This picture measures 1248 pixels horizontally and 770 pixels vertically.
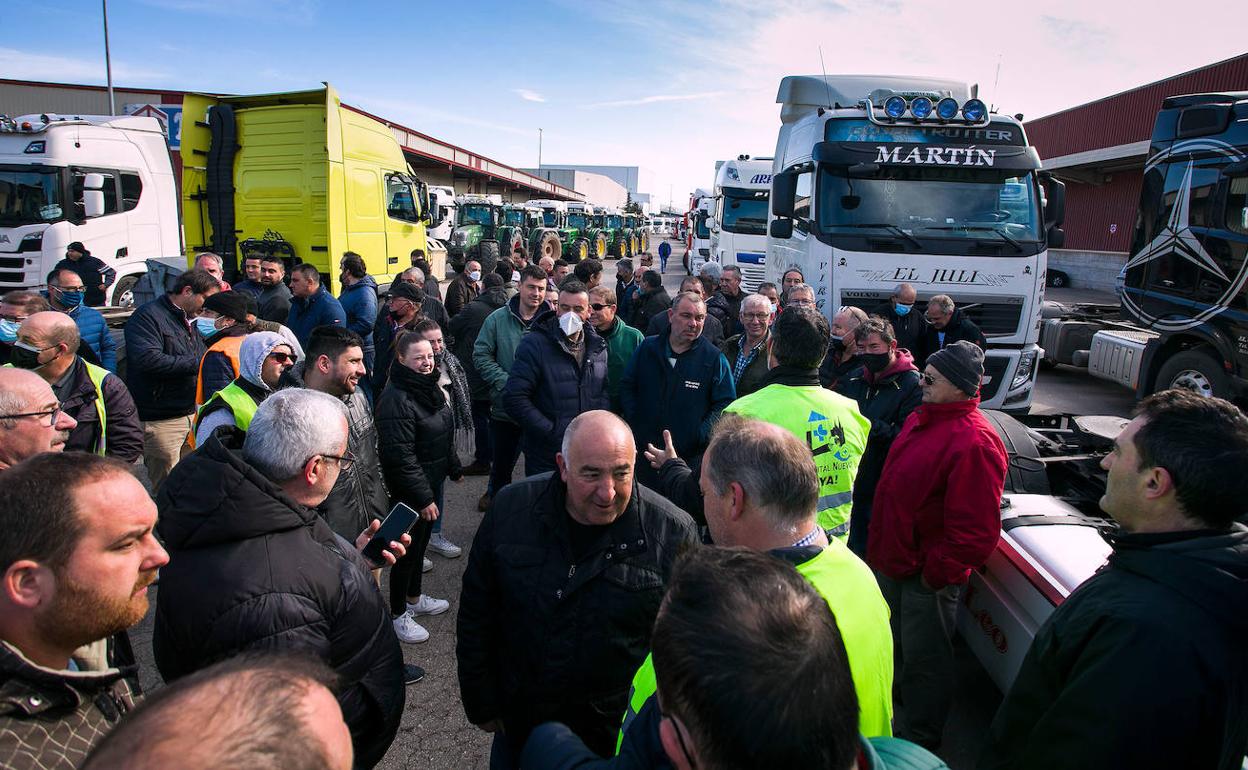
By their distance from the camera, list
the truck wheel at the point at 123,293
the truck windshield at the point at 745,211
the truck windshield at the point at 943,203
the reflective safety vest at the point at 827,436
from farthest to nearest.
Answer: the truck windshield at the point at 745,211 < the truck wheel at the point at 123,293 < the truck windshield at the point at 943,203 < the reflective safety vest at the point at 827,436

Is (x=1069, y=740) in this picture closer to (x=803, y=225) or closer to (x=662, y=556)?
(x=662, y=556)

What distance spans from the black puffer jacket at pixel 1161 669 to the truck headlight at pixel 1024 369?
603cm

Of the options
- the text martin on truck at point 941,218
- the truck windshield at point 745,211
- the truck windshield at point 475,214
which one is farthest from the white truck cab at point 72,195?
the truck windshield at point 475,214

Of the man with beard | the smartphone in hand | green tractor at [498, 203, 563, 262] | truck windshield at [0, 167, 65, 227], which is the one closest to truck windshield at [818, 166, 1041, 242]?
the smartphone in hand

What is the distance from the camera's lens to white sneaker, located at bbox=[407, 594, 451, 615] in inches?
168

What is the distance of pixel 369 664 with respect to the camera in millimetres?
2061

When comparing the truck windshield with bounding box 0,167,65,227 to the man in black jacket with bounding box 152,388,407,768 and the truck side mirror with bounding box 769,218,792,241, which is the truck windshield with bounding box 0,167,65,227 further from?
the man in black jacket with bounding box 152,388,407,768

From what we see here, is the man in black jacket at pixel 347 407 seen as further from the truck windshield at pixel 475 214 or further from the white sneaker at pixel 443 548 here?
the truck windshield at pixel 475 214

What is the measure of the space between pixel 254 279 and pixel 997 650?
7129 mm

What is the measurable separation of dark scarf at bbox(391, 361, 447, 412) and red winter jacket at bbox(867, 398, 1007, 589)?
96.8 inches

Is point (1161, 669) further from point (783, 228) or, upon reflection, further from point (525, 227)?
point (525, 227)

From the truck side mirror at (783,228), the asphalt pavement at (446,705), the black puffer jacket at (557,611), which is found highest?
the truck side mirror at (783,228)

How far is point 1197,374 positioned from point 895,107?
4.57 metres

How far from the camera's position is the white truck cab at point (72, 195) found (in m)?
11.1
